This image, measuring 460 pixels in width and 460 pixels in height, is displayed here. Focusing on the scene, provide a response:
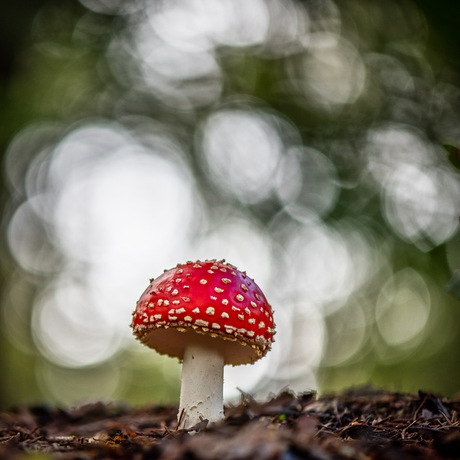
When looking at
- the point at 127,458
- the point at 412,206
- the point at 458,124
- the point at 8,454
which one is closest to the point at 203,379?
A: the point at 127,458

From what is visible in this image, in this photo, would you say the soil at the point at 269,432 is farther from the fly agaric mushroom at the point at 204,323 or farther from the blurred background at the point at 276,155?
the blurred background at the point at 276,155

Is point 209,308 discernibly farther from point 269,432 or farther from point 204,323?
point 269,432

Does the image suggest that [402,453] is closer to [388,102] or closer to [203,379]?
[203,379]

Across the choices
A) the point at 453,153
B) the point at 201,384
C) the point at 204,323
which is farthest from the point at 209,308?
the point at 453,153

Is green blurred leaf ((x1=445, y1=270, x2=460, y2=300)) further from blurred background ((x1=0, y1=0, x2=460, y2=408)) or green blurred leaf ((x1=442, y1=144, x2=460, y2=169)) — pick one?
blurred background ((x1=0, y1=0, x2=460, y2=408))

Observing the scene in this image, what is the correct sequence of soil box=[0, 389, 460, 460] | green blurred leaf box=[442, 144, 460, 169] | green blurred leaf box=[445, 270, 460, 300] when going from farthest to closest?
green blurred leaf box=[442, 144, 460, 169]
green blurred leaf box=[445, 270, 460, 300]
soil box=[0, 389, 460, 460]

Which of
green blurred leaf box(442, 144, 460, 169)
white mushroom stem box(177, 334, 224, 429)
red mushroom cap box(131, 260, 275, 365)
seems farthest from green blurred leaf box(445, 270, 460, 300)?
white mushroom stem box(177, 334, 224, 429)

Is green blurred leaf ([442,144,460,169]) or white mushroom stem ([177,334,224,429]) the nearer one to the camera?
green blurred leaf ([442,144,460,169])
